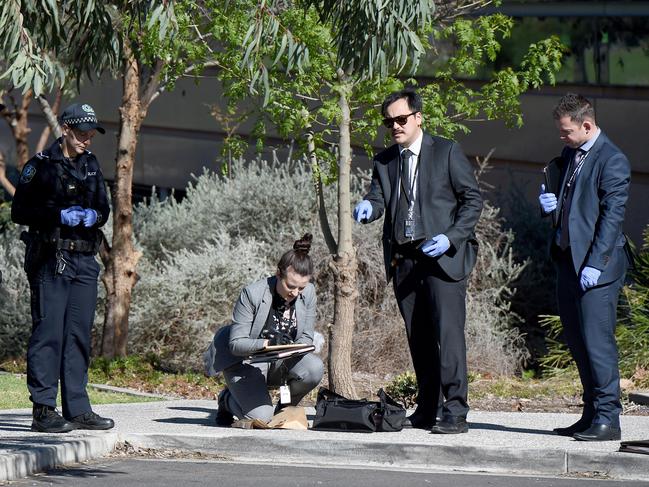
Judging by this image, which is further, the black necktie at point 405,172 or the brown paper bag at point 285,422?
the brown paper bag at point 285,422

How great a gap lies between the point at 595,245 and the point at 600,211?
0.69ft

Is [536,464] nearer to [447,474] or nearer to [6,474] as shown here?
[447,474]

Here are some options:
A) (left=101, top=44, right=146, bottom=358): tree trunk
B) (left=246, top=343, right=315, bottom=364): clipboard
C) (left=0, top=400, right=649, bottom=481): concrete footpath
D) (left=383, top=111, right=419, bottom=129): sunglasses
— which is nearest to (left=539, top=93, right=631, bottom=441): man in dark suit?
(left=0, top=400, right=649, bottom=481): concrete footpath

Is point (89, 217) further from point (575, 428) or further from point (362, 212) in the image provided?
point (575, 428)

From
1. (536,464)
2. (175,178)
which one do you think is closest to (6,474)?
(536,464)

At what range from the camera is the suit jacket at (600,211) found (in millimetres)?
7398

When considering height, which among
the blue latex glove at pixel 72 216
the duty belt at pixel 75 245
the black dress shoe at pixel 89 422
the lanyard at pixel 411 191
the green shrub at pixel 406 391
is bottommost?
the black dress shoe at pixel 89 422

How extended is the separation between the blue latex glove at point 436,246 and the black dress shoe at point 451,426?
3.21 ft

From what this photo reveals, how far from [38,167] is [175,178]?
483 inches

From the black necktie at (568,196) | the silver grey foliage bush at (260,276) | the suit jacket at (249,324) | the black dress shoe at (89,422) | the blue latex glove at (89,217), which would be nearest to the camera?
the black necktie at (568,196)

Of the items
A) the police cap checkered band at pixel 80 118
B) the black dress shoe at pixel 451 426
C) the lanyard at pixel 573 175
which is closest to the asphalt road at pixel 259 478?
the black dress shoe at pixel 451 426

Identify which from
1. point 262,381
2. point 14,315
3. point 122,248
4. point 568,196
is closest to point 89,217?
point 262,381

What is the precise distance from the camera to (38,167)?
25.7ft

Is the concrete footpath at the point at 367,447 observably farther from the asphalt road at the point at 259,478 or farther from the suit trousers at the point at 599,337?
the suit trousers at the point at 599,337
